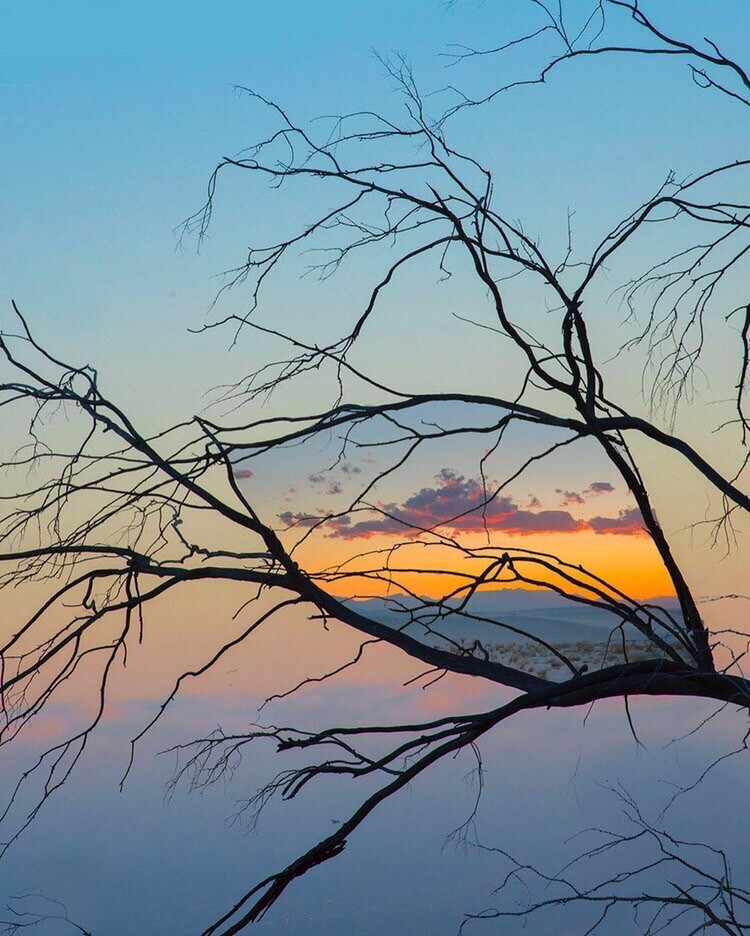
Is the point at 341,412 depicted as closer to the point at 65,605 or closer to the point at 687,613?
the point at 65,605

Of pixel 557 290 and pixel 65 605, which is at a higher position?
pixel 557 290

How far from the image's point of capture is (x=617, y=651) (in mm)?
4715

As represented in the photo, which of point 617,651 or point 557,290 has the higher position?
point 557,290

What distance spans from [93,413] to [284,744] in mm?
1589

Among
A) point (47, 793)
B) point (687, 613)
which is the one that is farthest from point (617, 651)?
point (47, 793)

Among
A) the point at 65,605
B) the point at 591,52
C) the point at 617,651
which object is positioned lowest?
the point at 65,605

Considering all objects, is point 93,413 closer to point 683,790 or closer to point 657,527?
point 657,527

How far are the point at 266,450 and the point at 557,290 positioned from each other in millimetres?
1371

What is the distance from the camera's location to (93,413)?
438 centimetres

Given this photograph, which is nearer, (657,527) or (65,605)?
(65,605)

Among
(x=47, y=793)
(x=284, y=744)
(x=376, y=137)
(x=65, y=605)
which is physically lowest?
(x=47, y=793)

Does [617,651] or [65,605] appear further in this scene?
[617,651]

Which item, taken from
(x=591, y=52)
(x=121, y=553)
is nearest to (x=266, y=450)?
(x=121, y=553)

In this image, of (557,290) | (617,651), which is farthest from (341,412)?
(617,651)
